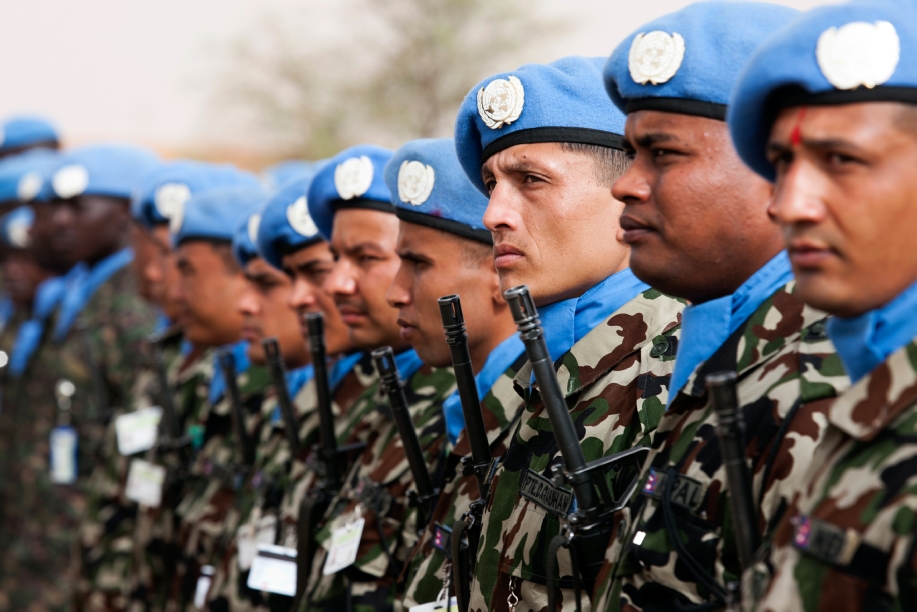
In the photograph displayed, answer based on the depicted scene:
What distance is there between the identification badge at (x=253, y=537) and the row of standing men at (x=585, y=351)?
0.04ft

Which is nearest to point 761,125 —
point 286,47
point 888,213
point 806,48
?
point 806,48

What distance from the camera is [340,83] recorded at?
18.5m

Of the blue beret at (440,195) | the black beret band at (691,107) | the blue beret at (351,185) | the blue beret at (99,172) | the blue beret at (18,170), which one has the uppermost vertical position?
the blue beret at (18,170)

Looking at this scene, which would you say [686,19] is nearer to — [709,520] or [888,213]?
[888,213]

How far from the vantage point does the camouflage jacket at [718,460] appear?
2232 mm

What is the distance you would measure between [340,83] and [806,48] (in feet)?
56.0

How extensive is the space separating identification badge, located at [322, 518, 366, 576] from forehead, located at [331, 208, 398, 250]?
1126 mm

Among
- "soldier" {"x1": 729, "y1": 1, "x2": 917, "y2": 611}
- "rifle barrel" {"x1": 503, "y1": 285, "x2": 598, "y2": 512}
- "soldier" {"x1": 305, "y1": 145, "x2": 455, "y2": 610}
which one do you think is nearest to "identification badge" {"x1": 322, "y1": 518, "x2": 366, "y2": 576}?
"soldier" {"x1": 305, "y1": 145, "x2": 455, "y2": 610}

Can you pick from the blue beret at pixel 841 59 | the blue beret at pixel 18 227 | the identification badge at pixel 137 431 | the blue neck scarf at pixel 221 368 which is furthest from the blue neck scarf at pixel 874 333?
the blue beret at pixel 18 227

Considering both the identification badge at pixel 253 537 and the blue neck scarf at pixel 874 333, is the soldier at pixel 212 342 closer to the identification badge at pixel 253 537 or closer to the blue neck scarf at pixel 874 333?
the identification badge at pixel 253 537

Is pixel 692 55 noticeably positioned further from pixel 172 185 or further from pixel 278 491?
pixel 172 185

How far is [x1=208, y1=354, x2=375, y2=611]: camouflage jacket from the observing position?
505 cm

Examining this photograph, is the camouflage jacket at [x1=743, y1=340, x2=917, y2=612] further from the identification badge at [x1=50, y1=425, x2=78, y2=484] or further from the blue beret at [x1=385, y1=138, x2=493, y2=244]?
the identification badge at [x1=50, y1=425, x2=78, y2=484]

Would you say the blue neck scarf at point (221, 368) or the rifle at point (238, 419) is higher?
the blue neck scarf at point (221, 368)
